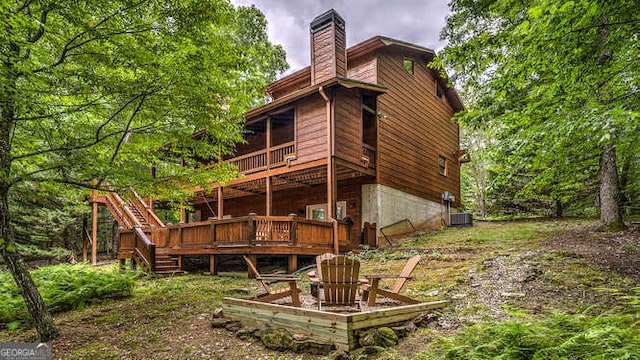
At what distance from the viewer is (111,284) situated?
7801 millimetres

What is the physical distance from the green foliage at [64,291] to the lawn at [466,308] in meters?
0.30

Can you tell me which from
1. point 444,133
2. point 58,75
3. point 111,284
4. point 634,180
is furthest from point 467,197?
point 58,75

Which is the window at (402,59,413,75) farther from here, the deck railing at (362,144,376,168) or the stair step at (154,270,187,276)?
the stair step at (154,270,187,276)

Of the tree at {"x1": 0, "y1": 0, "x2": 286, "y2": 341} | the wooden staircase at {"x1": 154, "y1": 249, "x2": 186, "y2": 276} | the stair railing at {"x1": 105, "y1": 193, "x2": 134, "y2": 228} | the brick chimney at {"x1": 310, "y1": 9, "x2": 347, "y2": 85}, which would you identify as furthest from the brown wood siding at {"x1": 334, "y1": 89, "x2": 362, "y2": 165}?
the stair railing at {"x1": 105, "y1": 193, "x2": 134, "y2": 228}

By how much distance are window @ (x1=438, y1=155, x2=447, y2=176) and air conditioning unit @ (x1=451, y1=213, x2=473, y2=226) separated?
8.16 feet

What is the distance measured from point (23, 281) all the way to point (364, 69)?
13.1 m

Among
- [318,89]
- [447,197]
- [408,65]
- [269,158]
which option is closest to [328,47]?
[318,89]

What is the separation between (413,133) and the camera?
650 inches

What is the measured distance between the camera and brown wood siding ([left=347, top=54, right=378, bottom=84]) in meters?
14.3

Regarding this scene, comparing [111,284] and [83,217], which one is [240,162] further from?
[83,217]

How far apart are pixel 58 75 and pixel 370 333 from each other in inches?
214

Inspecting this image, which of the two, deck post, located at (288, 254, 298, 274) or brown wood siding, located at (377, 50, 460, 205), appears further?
A: brown wood siding, located at (377, 50, 460, 205)

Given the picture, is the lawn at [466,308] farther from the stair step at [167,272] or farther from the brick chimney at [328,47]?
the brick chimney at [328,47]

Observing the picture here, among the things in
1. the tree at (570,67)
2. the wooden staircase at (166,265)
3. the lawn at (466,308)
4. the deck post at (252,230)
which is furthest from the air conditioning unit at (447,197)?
the wooden staircase at (166,265)
